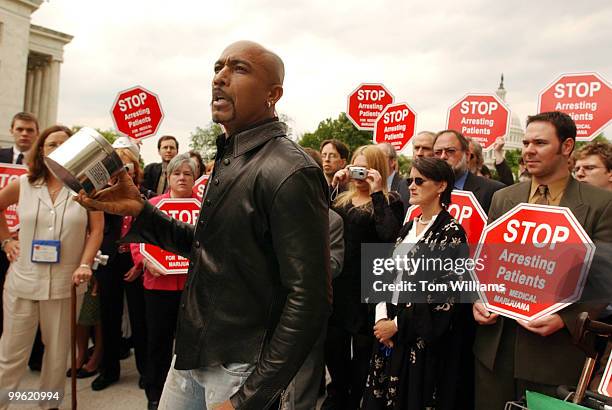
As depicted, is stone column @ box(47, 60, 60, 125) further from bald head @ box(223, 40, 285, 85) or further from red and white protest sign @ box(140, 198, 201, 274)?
bald head @ box(223, 40, 285, 85)

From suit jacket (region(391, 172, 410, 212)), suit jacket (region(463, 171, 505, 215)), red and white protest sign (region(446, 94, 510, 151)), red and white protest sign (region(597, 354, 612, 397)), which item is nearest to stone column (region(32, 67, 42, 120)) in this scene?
red and white protest sign (region(446, 94, 510, 151))

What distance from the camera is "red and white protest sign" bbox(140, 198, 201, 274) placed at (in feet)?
13.0

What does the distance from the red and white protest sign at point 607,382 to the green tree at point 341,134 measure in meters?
35.2

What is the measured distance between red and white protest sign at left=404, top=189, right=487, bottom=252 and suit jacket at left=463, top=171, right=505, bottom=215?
725 mm

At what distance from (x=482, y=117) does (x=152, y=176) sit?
16.2ft

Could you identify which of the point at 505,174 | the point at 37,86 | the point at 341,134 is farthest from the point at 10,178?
the point at 37,86

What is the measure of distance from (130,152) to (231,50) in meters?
3.45

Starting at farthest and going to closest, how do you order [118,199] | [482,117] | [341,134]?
[341,134] < [482,117] < [118,199]

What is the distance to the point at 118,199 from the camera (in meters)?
1.93

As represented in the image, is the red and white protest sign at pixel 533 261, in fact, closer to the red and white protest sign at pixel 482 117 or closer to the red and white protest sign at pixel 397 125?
the red and white protest sign at pixel 482 117

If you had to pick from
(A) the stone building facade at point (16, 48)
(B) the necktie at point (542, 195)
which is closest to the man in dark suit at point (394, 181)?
(B) the necktie at point (542, 195)

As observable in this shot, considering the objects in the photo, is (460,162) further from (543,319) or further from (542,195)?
(543,319)

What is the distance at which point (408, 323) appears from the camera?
309 centimetres

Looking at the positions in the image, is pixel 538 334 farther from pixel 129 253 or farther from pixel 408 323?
pixel 129 253
